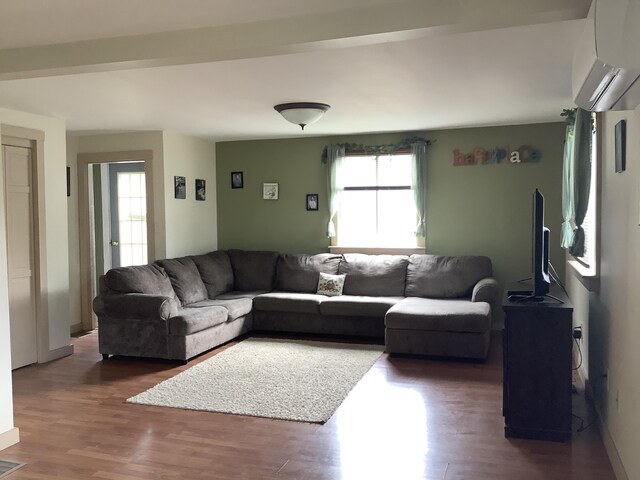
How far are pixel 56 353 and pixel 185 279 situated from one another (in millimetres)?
1370

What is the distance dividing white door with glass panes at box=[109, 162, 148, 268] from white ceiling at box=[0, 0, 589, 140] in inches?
78.8

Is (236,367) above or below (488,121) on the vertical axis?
below

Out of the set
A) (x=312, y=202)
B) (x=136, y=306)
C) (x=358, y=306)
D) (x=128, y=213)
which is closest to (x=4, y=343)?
(x=136, y=306)

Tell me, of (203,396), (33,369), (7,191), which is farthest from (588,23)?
(33,369)

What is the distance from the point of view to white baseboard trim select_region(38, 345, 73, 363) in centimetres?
530

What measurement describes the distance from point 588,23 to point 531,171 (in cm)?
417

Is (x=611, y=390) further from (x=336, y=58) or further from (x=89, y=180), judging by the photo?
(x=89, y=180)

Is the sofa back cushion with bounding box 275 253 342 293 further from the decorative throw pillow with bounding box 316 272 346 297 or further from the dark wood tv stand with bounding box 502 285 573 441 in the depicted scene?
the dark wood tv stand with bounding box 502 285 573 441

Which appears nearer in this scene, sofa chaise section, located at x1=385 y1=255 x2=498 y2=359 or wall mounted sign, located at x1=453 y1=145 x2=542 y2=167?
sofa chaise section, located at x1=385 y1=255 x2=498 y2=359

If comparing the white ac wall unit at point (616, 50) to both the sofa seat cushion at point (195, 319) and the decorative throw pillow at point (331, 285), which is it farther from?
the decorative throw pillow at point (331, 285)

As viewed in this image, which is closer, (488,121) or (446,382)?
(446,382)

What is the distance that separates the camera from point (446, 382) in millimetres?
4555

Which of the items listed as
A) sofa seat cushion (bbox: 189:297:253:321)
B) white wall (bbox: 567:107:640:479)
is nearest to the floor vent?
sofa seat cushion (bbox: 189:297:253:321)

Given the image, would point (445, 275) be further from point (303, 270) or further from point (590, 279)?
point (590, 279)
